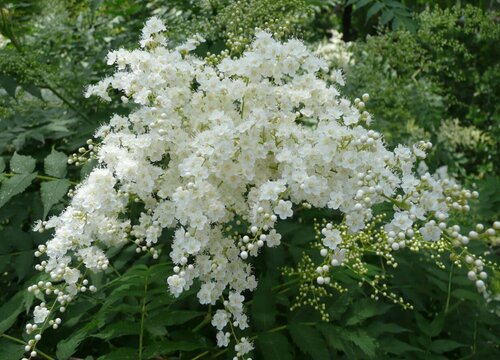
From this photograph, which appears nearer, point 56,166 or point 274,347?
point 274,347

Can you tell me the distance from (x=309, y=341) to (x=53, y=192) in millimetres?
1297

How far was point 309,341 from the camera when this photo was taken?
2.22 metres

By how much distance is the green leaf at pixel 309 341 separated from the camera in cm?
217

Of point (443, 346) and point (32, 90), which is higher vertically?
point (32, 90)

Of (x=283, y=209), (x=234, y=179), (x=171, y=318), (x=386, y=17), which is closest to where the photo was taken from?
(x=283, y=209)

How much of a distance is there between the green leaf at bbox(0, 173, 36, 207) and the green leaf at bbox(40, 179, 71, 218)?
12 cm

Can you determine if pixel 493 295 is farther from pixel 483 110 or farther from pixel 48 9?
pixel 48 9

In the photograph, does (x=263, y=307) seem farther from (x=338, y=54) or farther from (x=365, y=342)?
(x=338, y=54)

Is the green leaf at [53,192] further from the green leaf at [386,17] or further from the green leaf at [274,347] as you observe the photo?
the green leaf at [386,17]

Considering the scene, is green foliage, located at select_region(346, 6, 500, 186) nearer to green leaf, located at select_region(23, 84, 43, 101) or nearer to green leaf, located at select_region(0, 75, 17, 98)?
green leaf, located at select_region(23, 84, 43, 101)

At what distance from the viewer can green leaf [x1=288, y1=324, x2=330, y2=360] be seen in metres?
2.17

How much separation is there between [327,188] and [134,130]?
2.93 feet

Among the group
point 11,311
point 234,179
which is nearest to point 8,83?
point 11,311

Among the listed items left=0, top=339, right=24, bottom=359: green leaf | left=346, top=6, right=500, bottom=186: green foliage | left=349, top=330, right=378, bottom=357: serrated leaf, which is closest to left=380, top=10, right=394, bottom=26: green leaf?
left=346, top=6, right=500, bottom=186: green foliage
